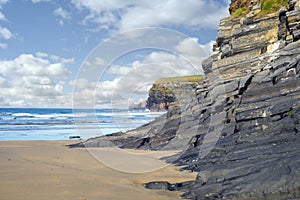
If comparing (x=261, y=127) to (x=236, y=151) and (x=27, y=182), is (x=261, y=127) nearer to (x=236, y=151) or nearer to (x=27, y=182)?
(x=236, y=151)

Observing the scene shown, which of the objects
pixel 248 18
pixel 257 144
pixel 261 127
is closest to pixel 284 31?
pixel 248 18

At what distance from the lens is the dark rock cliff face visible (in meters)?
9.41

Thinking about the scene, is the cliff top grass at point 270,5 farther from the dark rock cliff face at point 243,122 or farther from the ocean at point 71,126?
the ocean at point 71,126

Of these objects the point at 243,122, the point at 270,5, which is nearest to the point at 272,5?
the point at 270,5

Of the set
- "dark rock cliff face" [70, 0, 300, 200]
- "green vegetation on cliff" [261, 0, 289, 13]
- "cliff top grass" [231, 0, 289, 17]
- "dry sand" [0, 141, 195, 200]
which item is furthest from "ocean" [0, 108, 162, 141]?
"green vegetation on cliff" [261, 0, 289, 13]

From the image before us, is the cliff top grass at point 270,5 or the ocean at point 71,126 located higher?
the cliff top grass at point 270,5

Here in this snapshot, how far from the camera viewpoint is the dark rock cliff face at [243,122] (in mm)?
9413

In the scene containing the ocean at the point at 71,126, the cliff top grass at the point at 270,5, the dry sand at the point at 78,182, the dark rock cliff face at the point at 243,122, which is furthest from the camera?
the ocean at the point at 71,126

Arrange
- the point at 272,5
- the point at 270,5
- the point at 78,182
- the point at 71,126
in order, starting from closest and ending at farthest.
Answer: the point at 78,182, the point at 272,5, the point at 270,5, the point at 71,126

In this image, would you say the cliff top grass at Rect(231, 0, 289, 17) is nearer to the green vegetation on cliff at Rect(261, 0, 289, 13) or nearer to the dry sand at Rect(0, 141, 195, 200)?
the green vegetation on cliff at Rect(261, 0, 289, 13)

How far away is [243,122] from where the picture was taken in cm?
1430

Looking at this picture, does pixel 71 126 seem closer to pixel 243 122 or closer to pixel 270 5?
pixel 270 5

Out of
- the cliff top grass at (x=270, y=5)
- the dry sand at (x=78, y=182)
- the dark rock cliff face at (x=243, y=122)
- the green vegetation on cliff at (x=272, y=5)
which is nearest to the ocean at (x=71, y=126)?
the dark rock cliff face at (x=243, y=122)

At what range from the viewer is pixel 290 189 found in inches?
322
